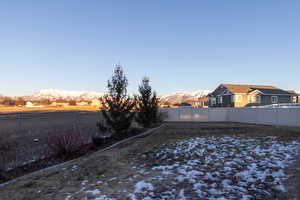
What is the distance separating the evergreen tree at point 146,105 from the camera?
13.5m

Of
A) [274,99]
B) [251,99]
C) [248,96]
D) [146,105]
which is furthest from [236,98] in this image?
[146,105]

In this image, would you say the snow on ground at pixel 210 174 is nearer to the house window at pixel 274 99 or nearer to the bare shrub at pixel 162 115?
the bare shrub at pixel 162 115

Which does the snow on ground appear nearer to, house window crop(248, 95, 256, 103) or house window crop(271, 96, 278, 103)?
house window crop(248, 95, 256, 103)

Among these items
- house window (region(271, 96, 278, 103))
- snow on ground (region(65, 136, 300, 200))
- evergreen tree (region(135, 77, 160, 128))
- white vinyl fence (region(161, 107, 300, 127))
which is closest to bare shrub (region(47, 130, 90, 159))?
snow on ground (region(65, 136, 300, 200))

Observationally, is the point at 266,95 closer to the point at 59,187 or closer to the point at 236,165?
the point at 236,165

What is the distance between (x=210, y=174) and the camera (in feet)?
14.0

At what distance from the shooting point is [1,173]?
16.2ft

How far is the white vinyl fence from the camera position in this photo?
1486 cm

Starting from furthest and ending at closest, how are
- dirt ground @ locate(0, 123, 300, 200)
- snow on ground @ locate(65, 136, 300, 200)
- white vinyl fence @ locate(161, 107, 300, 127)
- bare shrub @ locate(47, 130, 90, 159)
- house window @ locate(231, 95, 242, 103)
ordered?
house window @ locate(231, 95, 242, 103), white vinyl fence @ locate(161, 107, 300, 127), bare shrub @ locate(47, 130, 90, 159), dirt ground @ locate(0, 123, 300, 200), snow on ground @ locate(65, 136, 300, 200)

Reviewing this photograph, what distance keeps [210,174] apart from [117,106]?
587cm

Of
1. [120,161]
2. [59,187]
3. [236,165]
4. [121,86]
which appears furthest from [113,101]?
[236,165]

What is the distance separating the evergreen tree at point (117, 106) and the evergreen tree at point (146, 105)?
13.0 ft

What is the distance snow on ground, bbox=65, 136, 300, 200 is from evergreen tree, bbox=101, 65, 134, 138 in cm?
337

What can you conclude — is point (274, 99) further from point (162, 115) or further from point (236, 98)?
point (162, 115)
